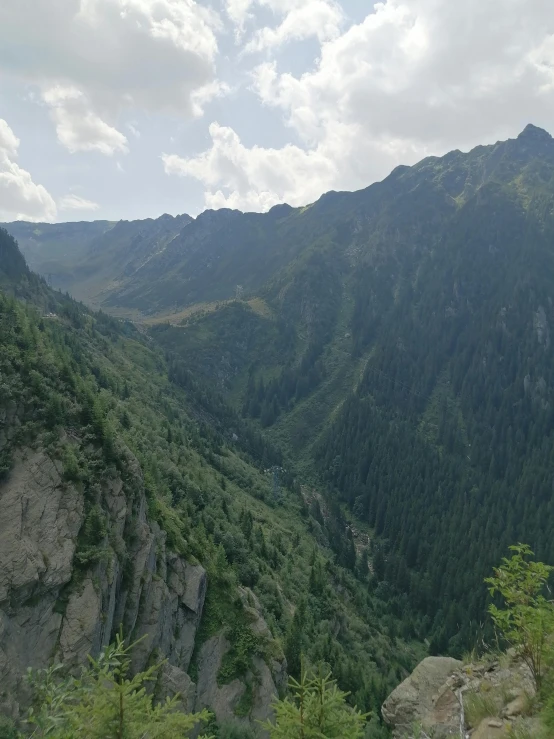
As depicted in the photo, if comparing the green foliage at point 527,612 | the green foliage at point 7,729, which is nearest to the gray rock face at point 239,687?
the green foliage at point 7,729

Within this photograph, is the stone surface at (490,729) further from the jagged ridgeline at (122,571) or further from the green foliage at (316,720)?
the jagged ridgeline at (122,571)

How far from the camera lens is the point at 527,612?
12.6m

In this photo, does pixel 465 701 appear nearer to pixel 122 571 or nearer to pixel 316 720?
pixel 316 720

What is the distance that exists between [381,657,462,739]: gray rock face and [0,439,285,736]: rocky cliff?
15473mm

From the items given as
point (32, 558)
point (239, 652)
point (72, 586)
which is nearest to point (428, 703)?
point (72, 586)

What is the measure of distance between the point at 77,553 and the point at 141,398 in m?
66.4

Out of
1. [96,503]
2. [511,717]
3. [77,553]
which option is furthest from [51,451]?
[511,717]

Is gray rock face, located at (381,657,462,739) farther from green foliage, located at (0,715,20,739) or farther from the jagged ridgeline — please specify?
green foliage, located at (0,715,20,739)

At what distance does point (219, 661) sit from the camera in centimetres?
3112

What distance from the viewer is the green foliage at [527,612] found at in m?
12.4

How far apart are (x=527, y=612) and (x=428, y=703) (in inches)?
241

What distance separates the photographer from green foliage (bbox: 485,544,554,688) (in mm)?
12352

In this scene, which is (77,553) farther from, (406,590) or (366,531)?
(366,531)

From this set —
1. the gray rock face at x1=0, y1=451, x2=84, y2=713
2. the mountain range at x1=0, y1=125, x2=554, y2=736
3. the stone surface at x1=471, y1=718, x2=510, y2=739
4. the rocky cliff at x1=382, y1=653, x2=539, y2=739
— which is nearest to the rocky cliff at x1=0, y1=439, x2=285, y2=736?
the gray rock face at x1=0, y1=451, x2=84, y2=713
